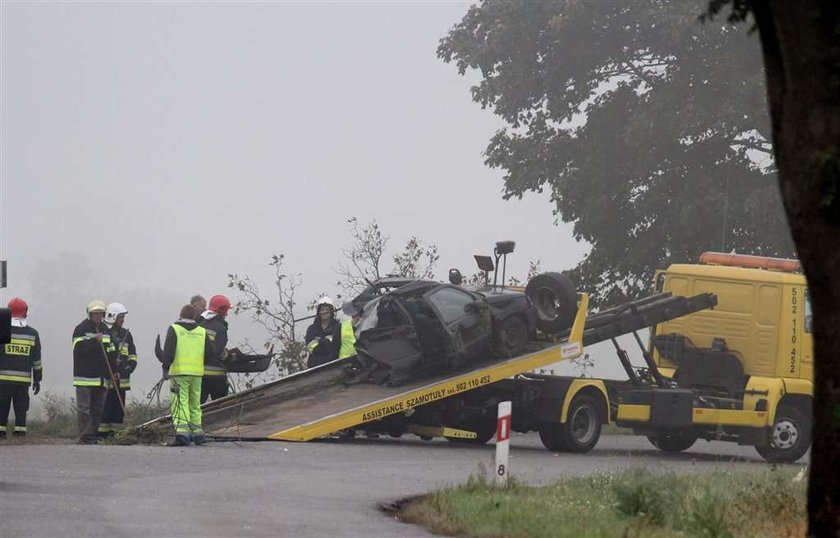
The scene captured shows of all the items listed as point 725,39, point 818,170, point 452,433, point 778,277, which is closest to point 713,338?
point 778,277

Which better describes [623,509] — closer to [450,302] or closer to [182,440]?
[182,440]

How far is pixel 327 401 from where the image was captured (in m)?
19.7

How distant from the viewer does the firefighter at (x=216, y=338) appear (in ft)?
66.2

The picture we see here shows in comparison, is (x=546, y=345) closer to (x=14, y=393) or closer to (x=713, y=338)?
(x=713, y=338)

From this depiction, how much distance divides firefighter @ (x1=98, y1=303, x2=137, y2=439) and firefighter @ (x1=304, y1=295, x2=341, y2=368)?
2.82 metres

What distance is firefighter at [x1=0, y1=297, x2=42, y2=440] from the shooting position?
19.0 meters

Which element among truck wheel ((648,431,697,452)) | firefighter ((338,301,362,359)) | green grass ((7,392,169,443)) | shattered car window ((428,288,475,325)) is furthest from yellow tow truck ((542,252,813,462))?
green grass ((7,392,169,443))

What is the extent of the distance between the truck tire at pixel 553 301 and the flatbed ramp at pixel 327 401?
463 mm

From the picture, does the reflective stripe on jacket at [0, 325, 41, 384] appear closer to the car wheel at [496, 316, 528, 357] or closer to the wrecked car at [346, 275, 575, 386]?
the wrecked car at [346, 275, 575, 386]

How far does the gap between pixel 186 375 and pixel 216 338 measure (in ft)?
5.92

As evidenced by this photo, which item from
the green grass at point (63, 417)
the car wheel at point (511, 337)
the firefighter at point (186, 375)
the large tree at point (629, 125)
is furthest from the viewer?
the large tree at point (629, 125)

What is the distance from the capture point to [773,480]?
1369 cm

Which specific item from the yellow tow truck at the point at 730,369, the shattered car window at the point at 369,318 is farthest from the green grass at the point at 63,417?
the yellow tow truck at the point at 730,369

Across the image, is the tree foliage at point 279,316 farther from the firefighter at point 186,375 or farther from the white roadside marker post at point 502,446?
the white roadside marker post at point 502,446
